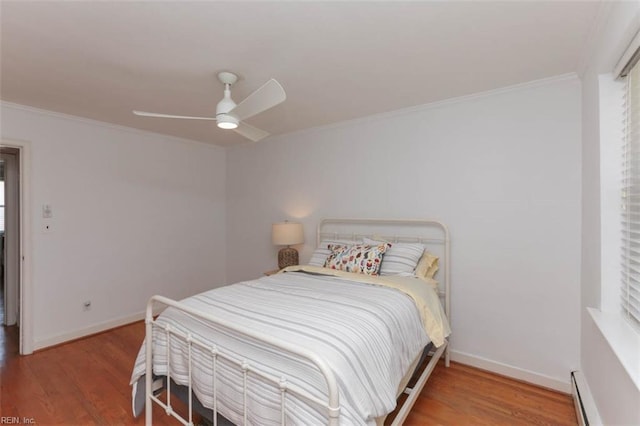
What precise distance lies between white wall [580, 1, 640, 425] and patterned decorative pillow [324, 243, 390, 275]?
1400 mm

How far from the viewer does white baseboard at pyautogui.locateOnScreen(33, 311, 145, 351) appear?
2.99 m

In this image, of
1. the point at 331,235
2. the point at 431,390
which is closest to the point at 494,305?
the point at 431,390

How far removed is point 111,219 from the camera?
3490 millimetres

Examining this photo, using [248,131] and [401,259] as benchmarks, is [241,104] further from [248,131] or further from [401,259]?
[401,259]

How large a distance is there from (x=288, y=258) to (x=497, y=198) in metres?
2.24

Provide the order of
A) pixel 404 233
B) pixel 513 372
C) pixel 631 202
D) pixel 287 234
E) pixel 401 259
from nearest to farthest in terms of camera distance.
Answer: pixel 631 202
pixel 513 372
pixel 401 259
pixel 404 233
pixel 287 234

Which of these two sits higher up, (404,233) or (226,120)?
(226,120)

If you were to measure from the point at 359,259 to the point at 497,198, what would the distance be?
1.26 meters

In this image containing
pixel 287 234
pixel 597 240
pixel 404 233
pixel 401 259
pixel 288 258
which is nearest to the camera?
pixel 597 240

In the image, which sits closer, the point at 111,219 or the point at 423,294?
the point at 423,294

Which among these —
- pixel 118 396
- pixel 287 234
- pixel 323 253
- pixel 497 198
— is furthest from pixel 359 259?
pixel 118 396

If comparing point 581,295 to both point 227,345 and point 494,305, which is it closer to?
point 494,305

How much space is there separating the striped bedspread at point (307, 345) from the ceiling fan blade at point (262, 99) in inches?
49.1

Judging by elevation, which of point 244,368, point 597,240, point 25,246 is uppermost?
point 597,240
